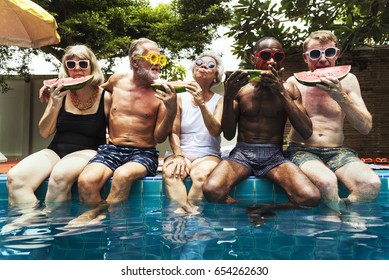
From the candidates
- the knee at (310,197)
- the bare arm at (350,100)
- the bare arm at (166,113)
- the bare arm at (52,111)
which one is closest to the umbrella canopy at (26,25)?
the bare arm at (52,111)

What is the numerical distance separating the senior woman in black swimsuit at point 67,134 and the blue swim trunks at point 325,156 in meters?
2.23

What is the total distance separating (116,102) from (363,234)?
9.72ft

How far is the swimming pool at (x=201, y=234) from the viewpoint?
2.38 metres

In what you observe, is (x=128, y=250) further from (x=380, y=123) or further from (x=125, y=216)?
(x=380, y=123)

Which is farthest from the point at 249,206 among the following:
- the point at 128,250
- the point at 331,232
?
the point at 128,250

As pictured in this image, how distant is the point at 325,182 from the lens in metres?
3.80

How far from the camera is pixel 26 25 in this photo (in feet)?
21.4

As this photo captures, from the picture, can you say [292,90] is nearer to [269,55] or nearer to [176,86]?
[269,55]

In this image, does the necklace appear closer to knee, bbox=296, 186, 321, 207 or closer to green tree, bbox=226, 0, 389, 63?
knee, bbox=296, 186, 321, 207

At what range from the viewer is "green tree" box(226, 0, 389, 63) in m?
7.55

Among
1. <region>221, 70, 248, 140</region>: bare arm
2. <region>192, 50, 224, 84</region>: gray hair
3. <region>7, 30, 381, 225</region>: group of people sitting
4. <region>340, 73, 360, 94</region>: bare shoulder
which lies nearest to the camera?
<region>221, 70, 248, 140</region>: bare arm

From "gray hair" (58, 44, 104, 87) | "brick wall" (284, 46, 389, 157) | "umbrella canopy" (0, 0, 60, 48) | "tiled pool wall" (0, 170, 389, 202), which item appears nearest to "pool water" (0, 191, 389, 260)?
"tiled pool wall" (0, 170, 389, 202)

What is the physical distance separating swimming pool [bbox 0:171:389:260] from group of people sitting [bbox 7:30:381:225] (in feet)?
0.78
